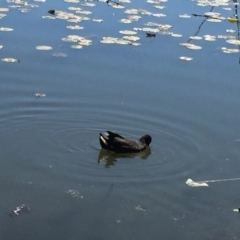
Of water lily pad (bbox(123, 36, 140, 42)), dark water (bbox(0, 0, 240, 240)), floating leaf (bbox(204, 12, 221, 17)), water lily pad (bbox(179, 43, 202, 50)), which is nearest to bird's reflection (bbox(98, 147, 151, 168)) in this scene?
dark water (bbox(0, 0, 240, 240))

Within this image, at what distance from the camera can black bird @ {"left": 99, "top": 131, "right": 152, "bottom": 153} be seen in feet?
26.0

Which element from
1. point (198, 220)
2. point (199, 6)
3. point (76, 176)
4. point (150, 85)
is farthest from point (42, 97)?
point (199, 6)

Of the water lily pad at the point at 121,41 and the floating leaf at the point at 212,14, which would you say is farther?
the floating leaf at the point at 212,14

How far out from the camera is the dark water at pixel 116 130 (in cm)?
641

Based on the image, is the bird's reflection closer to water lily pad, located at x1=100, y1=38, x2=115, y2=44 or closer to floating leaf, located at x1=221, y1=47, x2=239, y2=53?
water lily pad, located at x1=100, y1=38, x2=115, y2=44

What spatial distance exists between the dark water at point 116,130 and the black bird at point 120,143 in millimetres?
96

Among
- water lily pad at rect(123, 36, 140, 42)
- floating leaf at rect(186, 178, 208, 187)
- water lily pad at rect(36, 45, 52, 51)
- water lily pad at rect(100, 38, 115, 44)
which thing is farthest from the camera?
water lily pad at rect(123, 36, 140, 42)

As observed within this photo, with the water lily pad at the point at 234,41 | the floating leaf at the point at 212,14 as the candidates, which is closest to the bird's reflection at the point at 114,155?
the water lily pad at the point at 234,41

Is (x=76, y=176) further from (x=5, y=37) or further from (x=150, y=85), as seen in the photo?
(x=5, y=37)

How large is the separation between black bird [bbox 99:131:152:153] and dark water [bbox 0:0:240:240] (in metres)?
0.10

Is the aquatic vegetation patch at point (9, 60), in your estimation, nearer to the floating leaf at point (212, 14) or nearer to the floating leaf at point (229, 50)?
the floating leaf at point (229, 50)

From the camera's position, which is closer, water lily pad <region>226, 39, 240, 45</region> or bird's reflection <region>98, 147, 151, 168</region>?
bird's reflection <region>98, 147, 151, 168</region>

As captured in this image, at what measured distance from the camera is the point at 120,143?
7996mm

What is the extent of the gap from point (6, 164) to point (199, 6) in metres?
9.13
